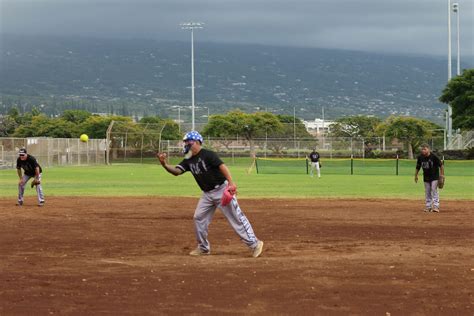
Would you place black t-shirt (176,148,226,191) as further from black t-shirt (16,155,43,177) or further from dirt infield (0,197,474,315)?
black t-shirt (16,155,43,177)

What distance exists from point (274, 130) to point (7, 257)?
4825 inches

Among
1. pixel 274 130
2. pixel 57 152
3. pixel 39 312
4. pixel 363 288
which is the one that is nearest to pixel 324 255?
pixel 363 288

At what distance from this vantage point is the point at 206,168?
14273 mm

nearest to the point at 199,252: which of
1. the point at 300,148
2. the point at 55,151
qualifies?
the point at 55,151

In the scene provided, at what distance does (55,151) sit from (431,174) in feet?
173

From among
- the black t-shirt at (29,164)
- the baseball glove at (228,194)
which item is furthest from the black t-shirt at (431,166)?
the baseball glove at (228,194)

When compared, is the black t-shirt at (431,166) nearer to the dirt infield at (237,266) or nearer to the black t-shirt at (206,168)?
the dirt infield at (237,266)

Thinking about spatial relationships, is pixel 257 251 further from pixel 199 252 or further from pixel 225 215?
pixel 199 252

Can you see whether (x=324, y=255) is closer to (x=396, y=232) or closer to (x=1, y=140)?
(x=396, y=232)

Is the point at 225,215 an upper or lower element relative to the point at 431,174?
lower

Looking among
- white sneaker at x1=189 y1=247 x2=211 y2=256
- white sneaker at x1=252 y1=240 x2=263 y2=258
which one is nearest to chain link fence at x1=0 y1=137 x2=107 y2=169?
white sneaker at x1=189 y1=247 x2=211 y2=256

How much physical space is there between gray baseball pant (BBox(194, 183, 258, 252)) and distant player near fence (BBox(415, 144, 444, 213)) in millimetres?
10732

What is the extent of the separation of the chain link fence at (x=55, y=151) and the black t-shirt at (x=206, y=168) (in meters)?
51.5

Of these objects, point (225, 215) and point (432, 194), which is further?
point (432, 194)
